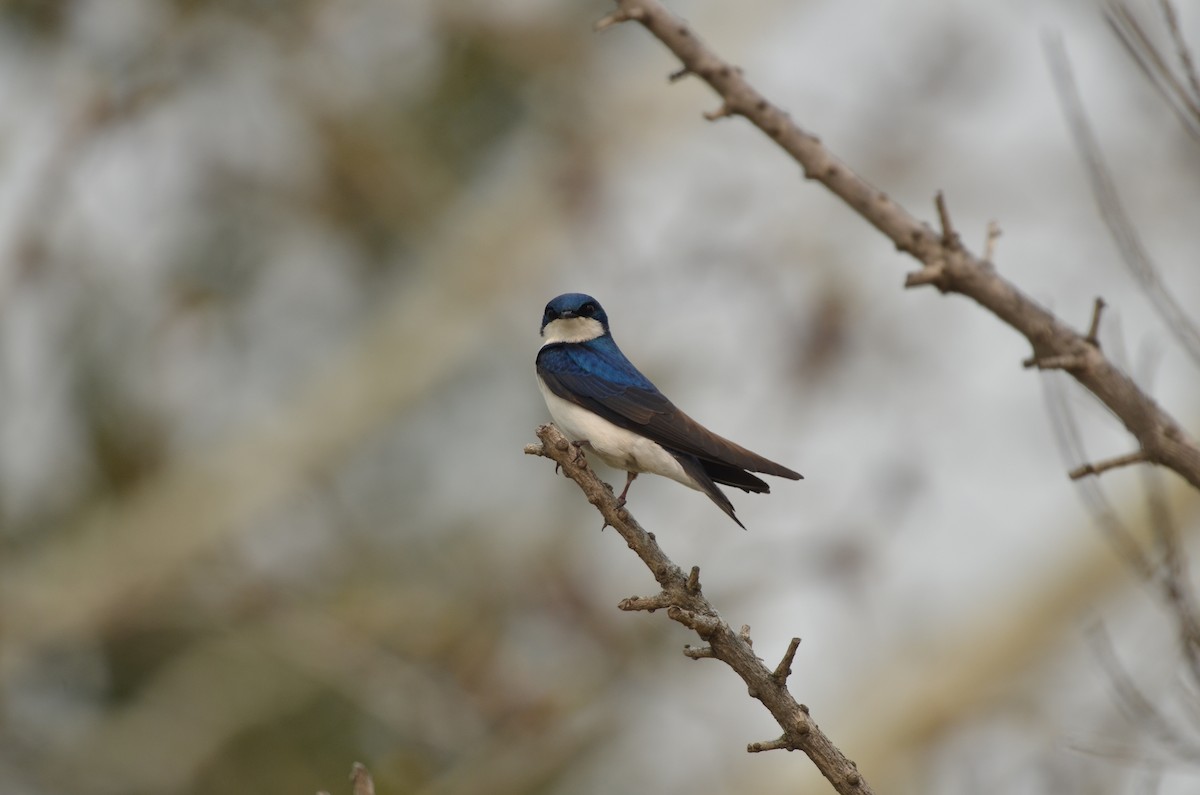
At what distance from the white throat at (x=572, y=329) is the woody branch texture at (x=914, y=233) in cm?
218

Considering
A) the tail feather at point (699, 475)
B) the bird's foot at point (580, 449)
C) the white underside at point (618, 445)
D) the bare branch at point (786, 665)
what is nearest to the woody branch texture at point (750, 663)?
the bare branch at point (786, 665)

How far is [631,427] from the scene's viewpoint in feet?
15.4

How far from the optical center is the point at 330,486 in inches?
470

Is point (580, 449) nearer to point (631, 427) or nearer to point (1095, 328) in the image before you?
point (631, 427)

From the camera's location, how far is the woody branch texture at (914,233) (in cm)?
343

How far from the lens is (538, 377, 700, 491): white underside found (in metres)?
4.59

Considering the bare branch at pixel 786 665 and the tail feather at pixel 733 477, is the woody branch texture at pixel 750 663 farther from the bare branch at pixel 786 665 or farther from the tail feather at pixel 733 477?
the tail feather at pixel 733 477

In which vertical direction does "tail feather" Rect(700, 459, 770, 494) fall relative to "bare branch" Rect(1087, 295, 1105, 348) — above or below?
above

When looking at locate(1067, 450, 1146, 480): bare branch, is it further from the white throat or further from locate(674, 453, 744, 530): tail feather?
the white throat

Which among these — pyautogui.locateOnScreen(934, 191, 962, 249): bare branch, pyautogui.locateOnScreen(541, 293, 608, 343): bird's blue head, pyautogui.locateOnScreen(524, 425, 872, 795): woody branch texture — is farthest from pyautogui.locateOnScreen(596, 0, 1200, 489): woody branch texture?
pyautogui.locateOnScreen(541, 293, 608, 343): bird's blue head

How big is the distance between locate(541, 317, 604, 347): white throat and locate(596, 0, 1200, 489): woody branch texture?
7.17 ft

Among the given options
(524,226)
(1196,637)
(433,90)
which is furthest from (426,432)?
(1196,637)

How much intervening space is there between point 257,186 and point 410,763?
680 centimetres

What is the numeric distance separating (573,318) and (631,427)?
1.21 m
